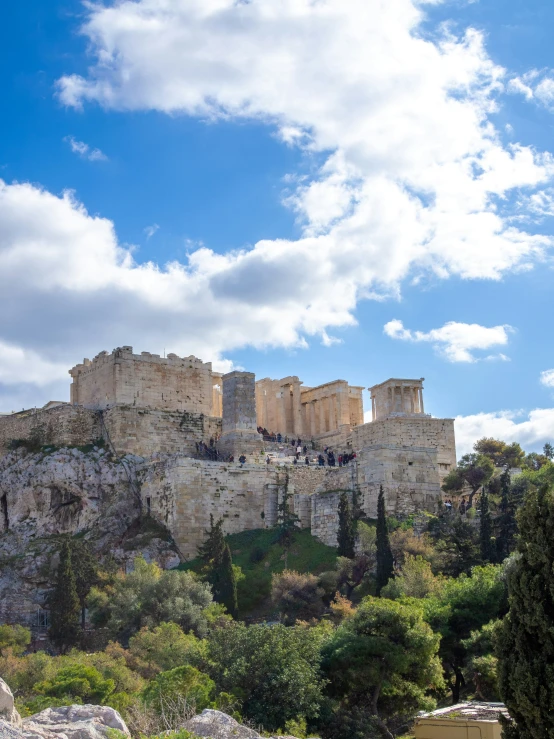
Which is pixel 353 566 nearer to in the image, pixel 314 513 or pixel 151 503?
pixel 314 513

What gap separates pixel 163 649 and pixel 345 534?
1043 cm

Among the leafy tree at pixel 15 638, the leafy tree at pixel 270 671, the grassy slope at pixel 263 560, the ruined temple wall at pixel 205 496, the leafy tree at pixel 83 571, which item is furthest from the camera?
the ruined temple wall at pixel 205 496

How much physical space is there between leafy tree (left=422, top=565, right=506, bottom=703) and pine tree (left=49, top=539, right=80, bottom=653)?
13318 millimetres

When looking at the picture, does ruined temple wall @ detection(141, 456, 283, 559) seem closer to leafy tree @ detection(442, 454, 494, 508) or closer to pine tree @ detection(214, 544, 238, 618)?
pine tree @ detection(214, 544, 238, 618)

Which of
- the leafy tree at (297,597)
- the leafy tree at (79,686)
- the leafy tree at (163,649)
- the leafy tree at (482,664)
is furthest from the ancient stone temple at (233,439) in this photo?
the leafy tree at (79,686)

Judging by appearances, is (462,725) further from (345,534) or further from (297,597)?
(345,534)

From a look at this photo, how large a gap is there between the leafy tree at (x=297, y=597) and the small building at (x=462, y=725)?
12.9 meters

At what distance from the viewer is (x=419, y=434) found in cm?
5350

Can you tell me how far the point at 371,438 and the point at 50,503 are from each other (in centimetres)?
1620

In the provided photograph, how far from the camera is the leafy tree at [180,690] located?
2441 centimetres

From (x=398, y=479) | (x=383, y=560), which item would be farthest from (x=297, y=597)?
(x=398, y=479)

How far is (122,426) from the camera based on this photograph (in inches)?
1987

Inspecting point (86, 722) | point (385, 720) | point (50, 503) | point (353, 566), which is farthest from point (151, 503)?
point (86, 722)

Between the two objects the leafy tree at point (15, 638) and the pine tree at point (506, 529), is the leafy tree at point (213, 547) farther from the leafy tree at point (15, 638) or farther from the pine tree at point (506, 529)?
the pine tree at point (506, 529)
